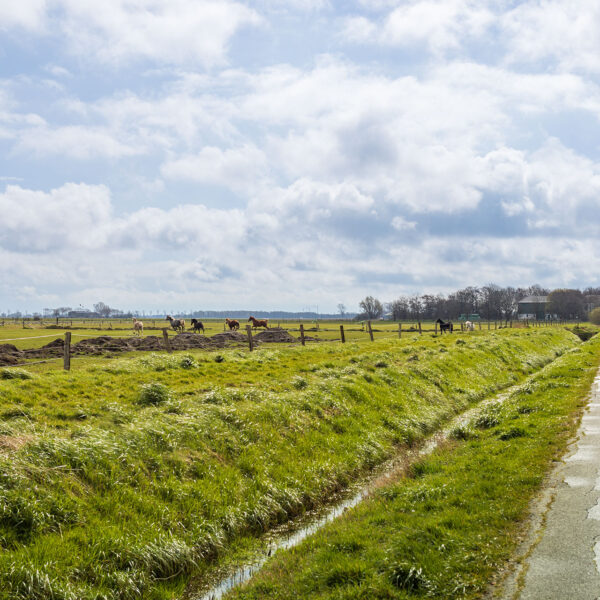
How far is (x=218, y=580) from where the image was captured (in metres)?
8.14

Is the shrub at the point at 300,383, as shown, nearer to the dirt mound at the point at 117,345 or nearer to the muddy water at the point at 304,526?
the muddy water at the point at 304,526

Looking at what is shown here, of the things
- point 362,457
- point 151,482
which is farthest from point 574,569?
point 362,457

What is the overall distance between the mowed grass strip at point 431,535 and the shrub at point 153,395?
758 cm

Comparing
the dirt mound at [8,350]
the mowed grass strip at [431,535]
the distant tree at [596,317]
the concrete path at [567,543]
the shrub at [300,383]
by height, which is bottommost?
the distant tree at [596,317]

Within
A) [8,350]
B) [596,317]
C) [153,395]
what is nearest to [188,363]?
[153,395]

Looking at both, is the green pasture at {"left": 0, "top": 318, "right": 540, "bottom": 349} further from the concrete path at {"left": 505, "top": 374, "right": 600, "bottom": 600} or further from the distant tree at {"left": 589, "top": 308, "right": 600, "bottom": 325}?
the distant tree at {"left": 589, "top": 308, "right": 600, "bottom": 325}

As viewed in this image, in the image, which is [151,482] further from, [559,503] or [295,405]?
[559,503]

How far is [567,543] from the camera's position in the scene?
6680 millimetres

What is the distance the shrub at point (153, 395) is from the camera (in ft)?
47.9

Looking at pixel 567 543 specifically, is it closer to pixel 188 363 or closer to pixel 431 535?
pixel 431 535

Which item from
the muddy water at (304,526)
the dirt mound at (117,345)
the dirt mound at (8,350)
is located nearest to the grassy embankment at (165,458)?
the muddy water at (304,526)

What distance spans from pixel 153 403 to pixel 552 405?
13.5m

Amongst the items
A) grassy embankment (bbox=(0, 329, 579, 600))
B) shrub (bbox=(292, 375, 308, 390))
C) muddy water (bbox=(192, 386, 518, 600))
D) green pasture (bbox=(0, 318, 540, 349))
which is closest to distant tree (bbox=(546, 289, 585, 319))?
green pasture (bbox=(0, 318, 540, 349))

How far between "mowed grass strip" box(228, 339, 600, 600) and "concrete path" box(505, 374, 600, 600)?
36cm
